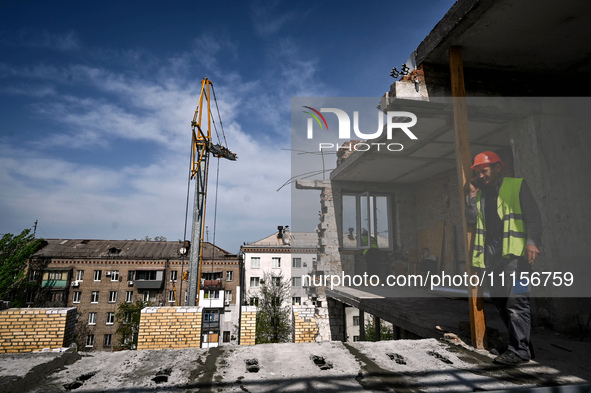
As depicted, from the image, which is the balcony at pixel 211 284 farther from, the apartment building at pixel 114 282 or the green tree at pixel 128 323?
the green tree at pixel 128 323

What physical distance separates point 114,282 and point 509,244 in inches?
1514

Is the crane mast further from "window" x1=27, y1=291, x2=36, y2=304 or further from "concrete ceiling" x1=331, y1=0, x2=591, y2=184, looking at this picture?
"window" x1=27, y1=291, x2=36, y2=304

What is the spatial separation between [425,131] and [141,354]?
6.30 meters

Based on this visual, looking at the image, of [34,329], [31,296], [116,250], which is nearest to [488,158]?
[34,329]

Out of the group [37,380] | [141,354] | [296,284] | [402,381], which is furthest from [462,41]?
[296,284]

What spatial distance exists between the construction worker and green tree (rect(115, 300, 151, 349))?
113ft

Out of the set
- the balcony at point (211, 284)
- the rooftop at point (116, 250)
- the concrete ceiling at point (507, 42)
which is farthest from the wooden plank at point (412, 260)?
the rooftop at point (116, 250)

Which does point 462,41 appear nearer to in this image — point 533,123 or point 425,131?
Answer: point 533,123

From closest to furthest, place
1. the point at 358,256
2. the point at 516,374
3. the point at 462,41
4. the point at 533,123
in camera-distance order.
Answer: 1. the point at 516,374
2. the point at 462,41
3. the point at 533,123
4. the point at 358,256

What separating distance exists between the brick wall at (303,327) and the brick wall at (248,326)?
2.80 metres

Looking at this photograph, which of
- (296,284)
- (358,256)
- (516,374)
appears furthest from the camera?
(296,284)

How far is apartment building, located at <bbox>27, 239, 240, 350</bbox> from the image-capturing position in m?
32.9

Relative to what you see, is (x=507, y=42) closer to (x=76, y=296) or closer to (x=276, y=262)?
(x=276, y=262)

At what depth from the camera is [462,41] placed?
4258 mm
